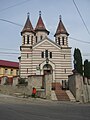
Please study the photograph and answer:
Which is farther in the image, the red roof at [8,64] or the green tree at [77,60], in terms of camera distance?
the red roof at [8,64]

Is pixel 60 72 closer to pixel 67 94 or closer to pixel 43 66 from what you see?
pixel 43 66

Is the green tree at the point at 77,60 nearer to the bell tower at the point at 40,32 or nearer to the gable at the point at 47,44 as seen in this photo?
the gable at the point at 47,44

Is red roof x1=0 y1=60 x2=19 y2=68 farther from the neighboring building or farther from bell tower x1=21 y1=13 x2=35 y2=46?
the neighboring building

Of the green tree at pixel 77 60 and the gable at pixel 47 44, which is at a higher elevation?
the gable at pixel 47 44

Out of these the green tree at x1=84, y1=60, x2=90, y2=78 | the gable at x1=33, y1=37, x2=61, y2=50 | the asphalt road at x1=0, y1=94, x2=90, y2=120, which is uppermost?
the gable at x1=33, y1=37, x2=61, y2=50

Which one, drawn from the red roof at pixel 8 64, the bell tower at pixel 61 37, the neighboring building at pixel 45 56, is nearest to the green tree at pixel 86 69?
the neighboring building at pixel 45 56

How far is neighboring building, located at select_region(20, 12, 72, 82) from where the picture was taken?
40.4 metres

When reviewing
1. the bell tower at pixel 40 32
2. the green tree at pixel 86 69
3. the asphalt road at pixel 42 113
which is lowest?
the asphalt road at pixel 42 113

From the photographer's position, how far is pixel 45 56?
4141 centimetres

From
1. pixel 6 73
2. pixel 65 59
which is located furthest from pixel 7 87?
pixel 6 73

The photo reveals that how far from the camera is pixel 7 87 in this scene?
98.8ft

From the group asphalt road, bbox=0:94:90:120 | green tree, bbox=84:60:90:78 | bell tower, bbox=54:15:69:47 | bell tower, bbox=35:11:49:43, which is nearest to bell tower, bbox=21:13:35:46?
bell tower, bbox=35:11:49:43

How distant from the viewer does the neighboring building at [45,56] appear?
4038cm

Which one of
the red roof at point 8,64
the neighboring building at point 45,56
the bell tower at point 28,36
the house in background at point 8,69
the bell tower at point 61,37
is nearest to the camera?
the neighboring building at point 45,56
